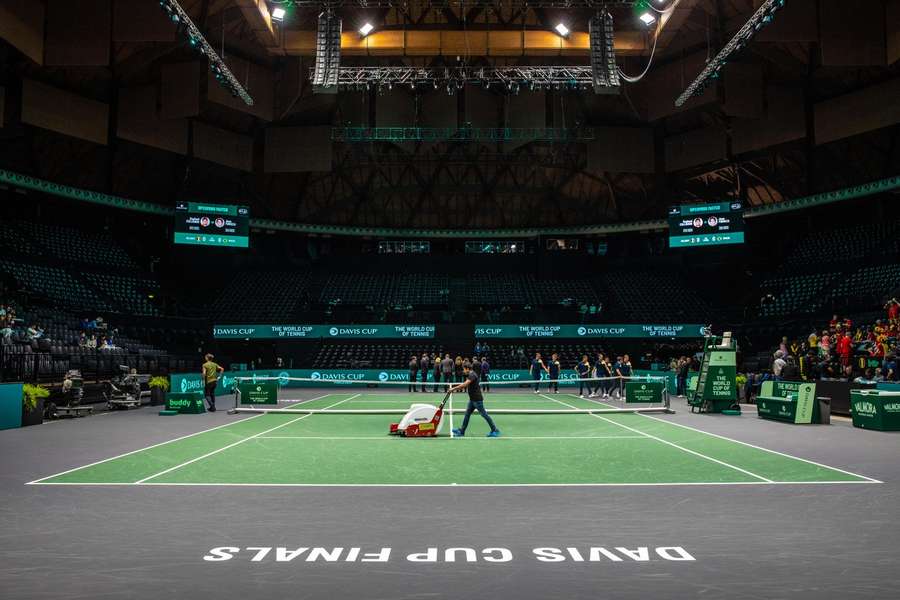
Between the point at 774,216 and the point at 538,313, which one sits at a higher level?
the point at 774,216

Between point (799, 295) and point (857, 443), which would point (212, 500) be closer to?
point (857, 443)

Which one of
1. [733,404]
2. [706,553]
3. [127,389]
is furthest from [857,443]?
[127,389]

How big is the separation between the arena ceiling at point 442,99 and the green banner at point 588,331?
10.1 metres

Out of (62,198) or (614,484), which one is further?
(62,198)

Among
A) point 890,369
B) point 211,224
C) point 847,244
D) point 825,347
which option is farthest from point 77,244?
point 847,244

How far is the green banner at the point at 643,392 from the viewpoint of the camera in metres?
26.6

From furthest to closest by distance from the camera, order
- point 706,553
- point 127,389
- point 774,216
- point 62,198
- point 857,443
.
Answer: point 774,216 < point 62,198 < point 127,389 < point 857,443 < point 706,553

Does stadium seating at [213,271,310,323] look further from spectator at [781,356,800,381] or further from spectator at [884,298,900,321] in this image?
spectator at [884,298,900,321]

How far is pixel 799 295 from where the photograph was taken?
43.0 m

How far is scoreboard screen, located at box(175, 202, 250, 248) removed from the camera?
41.4m

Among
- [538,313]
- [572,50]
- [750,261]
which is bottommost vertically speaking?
[538,313]

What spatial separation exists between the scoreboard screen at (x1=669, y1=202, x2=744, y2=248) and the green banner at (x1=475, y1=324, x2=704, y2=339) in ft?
17.3

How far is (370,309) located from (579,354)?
13784mm

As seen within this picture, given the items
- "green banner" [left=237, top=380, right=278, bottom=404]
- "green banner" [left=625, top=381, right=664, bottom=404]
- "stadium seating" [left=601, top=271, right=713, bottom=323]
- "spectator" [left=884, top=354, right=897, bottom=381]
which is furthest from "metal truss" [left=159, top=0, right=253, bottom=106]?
"stadium seating" [left=601, top=271, right=713, bottom=323]
